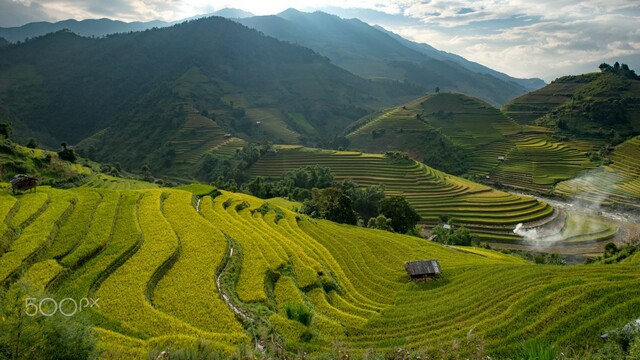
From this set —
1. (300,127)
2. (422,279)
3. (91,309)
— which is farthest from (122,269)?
(300,127)

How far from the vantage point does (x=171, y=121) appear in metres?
150

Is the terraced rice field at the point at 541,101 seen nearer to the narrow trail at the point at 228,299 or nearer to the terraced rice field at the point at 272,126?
the terraced rice field at the point at 272,126

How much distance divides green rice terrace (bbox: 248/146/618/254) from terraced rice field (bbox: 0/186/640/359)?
3992 cm

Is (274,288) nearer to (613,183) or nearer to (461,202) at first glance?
(461,202)

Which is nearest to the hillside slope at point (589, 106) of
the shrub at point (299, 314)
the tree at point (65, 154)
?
the shrub at point (299, 314)

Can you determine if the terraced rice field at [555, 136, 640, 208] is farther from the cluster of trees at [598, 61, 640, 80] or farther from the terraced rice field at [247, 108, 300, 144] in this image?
the terraced rice field at [247, 108, 300, 144]

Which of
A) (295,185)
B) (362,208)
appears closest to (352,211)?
(362,208)

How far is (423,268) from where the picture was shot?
→ 26109mm

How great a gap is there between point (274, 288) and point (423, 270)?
1009cm

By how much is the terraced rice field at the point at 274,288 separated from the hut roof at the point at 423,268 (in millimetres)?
806

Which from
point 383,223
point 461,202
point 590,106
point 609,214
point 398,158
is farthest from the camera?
point 590,106

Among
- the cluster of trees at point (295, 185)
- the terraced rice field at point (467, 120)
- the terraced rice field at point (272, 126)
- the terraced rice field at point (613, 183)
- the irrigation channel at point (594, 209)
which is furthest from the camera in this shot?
the terraced rice field at point (272, 126)

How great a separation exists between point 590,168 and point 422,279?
91590 millimetres

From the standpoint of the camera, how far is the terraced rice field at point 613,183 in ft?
266
